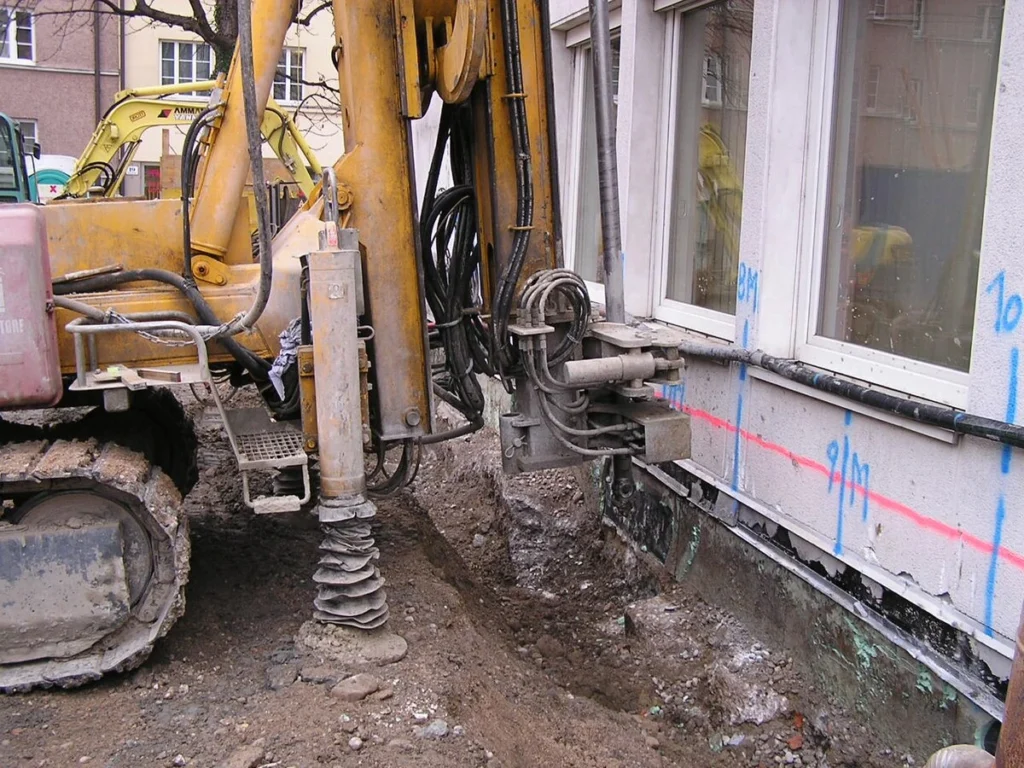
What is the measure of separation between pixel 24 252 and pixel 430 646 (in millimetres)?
2297

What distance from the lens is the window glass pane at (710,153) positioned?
17.2ft

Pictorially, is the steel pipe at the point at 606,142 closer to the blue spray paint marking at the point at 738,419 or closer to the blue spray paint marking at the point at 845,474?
the blue spray paint marking at the point at 738,419

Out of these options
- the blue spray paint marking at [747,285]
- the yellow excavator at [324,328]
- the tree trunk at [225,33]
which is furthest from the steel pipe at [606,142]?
the tree trunk at [225,33]

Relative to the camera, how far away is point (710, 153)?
18.2 ft

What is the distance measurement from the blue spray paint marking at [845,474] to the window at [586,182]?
332cm

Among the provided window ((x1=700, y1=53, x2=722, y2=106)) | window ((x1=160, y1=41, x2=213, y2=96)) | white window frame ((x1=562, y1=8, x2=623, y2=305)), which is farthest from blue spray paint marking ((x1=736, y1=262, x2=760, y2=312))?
window ((x1=160, y1=41, x2=213, y2=96))

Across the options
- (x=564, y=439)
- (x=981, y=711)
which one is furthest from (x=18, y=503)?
(x=981, y=711)

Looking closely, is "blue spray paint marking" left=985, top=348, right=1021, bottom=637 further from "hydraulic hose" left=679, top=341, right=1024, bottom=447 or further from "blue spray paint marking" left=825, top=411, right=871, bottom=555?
"blue spray paint marking" left=825, top=411, right=871, bottom=555

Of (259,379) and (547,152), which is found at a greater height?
(547,152)

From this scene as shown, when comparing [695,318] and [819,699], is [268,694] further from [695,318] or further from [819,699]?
[695,318]

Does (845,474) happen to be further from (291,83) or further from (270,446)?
(291,83)

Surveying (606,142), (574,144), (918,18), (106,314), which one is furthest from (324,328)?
(574,144)

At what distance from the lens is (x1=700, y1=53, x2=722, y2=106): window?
214 inches

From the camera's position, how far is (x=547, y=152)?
14.8 feet
